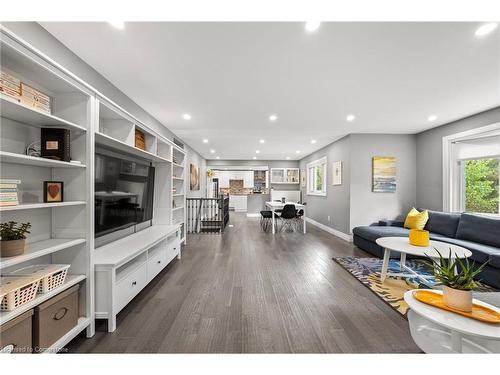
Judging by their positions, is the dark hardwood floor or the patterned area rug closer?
the dark hardwood floor

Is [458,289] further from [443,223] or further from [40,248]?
[443,223]

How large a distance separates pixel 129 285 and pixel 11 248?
1.03 meters

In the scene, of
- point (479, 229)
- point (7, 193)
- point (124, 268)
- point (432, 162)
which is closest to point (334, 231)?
point (432, 162)

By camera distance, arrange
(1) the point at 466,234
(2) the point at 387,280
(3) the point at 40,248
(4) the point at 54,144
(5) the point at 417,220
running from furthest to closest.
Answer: (5) the point at 417,220, (1) the point at 466,234, (2) the point at 387,280, (4) the point at 54,144, (3) the point at 40,248

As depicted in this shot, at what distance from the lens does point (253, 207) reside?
9.70 metres

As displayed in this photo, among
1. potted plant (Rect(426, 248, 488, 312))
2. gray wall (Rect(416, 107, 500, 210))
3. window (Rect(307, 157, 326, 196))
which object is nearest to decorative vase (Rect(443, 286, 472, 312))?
potted plant (Rect(426, 248, 488, 312))

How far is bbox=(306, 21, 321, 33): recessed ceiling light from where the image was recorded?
1.64 m

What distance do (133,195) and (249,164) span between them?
7.06 metres

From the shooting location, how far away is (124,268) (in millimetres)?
2240

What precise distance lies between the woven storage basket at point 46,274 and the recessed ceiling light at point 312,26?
100 inches

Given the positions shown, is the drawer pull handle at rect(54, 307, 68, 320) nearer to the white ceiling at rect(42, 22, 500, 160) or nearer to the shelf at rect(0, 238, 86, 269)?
the shelf at rect(0, 238, 86, 269)

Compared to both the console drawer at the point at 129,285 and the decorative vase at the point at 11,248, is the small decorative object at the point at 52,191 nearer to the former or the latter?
the decorative vase at the point at 11,248

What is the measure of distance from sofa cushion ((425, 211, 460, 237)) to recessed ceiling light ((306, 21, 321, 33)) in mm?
3872

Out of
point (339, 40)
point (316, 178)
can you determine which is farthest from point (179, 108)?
point (316, 178)
